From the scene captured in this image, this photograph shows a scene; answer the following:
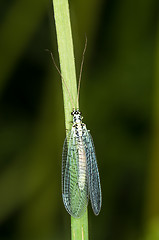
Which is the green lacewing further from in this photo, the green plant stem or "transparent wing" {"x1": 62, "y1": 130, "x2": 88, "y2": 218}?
the green plant stem

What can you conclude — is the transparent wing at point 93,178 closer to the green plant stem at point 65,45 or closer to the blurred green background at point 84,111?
the blurred green background at point 84,111

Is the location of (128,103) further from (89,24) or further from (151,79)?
(89,24)

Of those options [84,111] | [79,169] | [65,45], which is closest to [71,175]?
[79,169]

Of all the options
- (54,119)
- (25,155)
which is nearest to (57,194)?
(25,155)

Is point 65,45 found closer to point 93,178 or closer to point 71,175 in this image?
point 71,175

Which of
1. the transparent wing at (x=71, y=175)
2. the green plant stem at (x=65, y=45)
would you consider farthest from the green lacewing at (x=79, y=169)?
the green plant stem at (x=65, y=45)

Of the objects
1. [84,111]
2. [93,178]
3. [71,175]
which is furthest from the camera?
[84,111]
